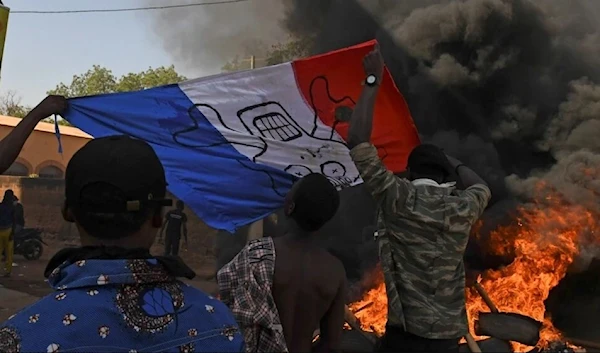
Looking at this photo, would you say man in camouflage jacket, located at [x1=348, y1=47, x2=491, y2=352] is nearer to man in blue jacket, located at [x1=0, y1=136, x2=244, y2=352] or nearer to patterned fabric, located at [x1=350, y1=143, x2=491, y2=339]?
patterned fabric, located at [x1=350, y1=143, x2=491, y2=339]

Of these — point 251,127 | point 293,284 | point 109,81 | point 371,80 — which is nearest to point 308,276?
point 293,284

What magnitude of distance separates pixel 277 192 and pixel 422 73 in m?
6.38

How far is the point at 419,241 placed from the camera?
2.90 m

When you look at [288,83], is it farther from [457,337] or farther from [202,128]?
[457,337]

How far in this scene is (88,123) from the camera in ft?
11.9

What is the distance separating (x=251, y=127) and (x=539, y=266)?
178 inches

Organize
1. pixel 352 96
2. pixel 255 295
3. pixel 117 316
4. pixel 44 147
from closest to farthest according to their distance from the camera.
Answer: pixel 117 316
pixel 255 295
pixel 352 96
pixel 44 147

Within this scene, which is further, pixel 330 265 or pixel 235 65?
pixel 235 65

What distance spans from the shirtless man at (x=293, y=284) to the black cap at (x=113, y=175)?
1.30 metres

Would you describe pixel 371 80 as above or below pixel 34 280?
above

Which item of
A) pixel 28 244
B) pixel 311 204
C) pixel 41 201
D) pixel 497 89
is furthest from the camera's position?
pixel 41 201

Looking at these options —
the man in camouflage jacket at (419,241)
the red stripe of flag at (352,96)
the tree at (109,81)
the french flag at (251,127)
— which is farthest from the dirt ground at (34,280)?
the tree at (109,81)

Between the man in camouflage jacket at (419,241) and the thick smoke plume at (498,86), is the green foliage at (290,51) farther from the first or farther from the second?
the man in camouflage jacket at (419,241)

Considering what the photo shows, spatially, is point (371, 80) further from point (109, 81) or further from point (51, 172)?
point (109, 81)
